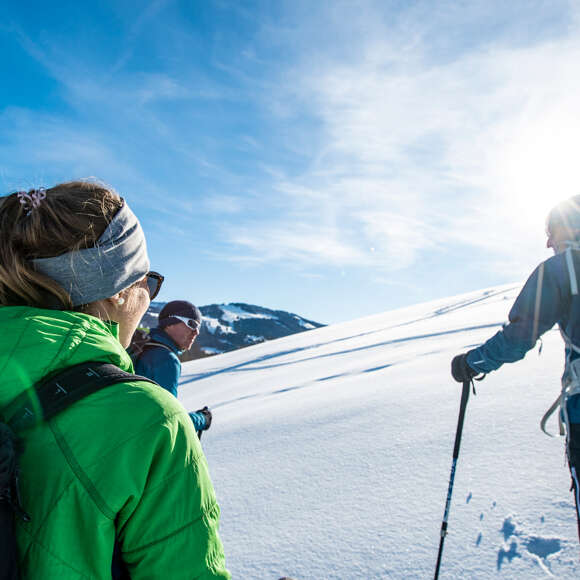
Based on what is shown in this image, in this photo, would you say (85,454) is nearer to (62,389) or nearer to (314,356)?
(62,389)

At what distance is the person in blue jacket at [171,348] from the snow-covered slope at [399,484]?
0.70 m

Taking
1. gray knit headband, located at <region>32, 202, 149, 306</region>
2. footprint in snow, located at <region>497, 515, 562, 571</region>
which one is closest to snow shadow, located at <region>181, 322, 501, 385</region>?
footprint in snow, located at <region>497, 515, 562, 571</region>

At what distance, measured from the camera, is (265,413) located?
445cm

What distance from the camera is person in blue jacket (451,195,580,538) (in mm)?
1627

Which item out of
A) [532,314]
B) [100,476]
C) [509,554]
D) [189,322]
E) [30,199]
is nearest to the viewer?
[100,476]

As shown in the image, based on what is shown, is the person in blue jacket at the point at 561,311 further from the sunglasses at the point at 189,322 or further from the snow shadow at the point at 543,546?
the sunglasses at the point at 189,322

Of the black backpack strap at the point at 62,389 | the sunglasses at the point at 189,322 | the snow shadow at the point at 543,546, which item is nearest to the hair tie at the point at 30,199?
the black backpack strap at the point at 62,389

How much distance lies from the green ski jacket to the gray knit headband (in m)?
0.12

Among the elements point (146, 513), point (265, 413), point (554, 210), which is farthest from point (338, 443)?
point (146, 513)

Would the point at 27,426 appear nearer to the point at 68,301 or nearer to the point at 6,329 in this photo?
the point at 6,329

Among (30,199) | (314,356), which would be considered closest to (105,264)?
(30,199)

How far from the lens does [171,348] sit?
2.66 meters

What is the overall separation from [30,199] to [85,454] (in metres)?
0.52

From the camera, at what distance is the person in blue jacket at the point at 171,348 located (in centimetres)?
233
